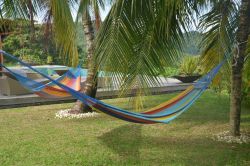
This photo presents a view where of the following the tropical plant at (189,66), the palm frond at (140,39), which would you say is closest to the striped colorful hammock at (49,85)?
the palm frond at (140,39)

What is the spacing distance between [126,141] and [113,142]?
151 millimetres

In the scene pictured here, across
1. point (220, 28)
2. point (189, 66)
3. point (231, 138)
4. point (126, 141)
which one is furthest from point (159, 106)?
point (189, 66)

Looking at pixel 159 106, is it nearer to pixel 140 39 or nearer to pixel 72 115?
pixel 140 39

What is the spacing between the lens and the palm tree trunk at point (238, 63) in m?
3.66

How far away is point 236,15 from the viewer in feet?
13.1

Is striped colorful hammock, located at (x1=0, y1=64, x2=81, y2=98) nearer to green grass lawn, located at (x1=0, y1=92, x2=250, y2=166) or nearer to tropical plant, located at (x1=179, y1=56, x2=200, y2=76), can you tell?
green grass lawn, located at (x1=0, y1=92, x2=250, y2=166)

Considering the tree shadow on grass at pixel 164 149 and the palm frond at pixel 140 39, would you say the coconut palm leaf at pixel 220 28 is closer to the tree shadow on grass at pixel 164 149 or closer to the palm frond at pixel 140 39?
the palm frond at pixel 140 39

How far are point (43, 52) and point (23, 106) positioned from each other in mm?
9157

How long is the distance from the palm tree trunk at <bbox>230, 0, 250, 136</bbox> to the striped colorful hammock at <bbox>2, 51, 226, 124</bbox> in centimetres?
33

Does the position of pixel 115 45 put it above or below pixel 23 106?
above

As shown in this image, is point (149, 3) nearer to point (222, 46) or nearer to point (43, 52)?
point (222, 46)

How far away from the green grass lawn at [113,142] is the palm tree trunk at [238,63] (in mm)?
301

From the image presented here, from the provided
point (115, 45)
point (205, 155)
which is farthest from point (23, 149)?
point (205, 155)

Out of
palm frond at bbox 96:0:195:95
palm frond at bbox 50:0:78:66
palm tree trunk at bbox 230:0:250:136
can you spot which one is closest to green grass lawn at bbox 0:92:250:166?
palm tree trunk at bbox 230:0:250:136
